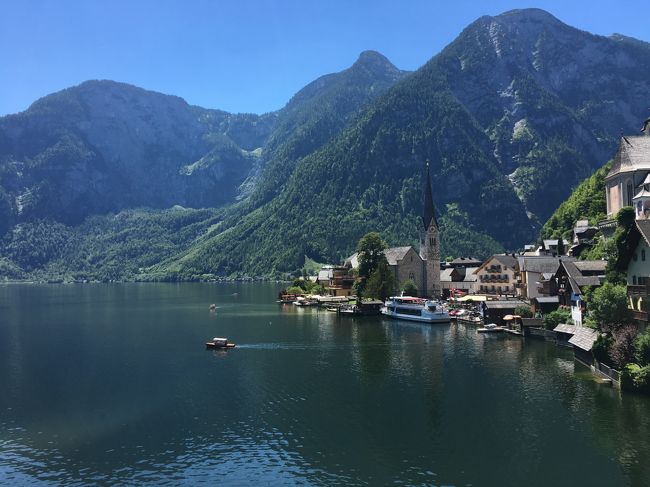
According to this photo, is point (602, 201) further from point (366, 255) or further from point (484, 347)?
point (484, 347)

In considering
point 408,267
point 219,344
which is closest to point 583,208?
point 408,267

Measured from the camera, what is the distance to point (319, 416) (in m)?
52.2

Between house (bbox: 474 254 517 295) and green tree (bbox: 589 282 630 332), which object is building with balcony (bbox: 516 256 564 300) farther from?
green tree (bbox: 589 282 630 332)

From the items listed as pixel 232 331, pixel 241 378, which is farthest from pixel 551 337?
pixel 232 331

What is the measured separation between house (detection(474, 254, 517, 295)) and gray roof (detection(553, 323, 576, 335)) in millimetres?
59829

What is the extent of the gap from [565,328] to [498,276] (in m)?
66.8

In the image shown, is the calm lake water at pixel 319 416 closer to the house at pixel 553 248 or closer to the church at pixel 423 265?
the house at pixel 553 248

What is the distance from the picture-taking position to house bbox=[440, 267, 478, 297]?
17100 cm

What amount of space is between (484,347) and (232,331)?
1975 inches

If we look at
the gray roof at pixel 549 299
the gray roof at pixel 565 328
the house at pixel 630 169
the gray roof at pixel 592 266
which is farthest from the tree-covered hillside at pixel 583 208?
the gray roof at pixel 565 328

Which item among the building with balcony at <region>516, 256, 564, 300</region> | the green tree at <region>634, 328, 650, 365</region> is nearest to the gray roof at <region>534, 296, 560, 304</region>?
the building with balcony at <region>516, 256, 564, 300</region>

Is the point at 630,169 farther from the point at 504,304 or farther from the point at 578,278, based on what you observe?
the point at 504,304

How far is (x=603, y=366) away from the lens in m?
61.7

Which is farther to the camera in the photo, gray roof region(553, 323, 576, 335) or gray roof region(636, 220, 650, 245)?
gray roof region(553, 323, 576, 335)
